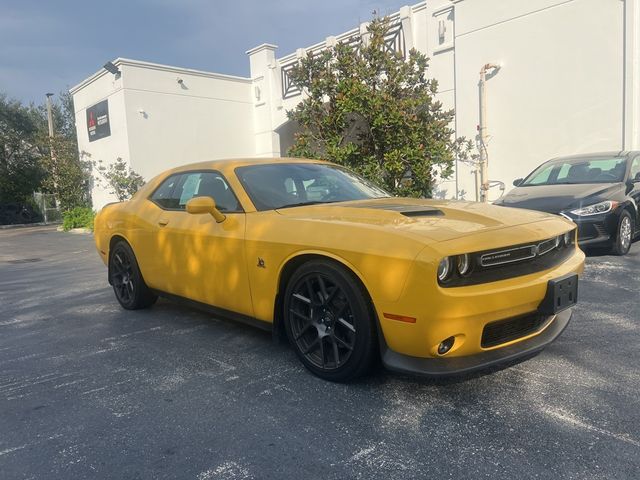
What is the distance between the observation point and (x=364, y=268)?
8.98ft

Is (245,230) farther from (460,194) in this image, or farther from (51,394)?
(460,194)

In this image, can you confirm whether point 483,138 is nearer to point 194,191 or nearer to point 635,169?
point 635,169

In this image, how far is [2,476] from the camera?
2268 mm

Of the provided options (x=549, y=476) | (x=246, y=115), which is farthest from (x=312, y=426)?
(x=246, y=115)

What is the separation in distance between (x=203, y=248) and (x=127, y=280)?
166 cm

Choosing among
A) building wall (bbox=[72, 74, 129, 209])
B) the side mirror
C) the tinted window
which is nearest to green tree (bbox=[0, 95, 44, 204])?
building wall (bbox=[72, 74, 129, 209])

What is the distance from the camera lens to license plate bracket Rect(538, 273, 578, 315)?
2758 millimetres

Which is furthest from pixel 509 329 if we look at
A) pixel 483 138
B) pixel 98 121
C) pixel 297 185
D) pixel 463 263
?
pixel 98 121

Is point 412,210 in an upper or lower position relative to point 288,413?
upper

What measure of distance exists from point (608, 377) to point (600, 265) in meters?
3.57

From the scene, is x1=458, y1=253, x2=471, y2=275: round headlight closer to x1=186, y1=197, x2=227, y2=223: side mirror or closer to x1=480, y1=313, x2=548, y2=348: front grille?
x1=480, y1=313, x2=548, y2=348: front grille

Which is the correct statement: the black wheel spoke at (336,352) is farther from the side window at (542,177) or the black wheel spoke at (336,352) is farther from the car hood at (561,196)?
the side window at (542,177)

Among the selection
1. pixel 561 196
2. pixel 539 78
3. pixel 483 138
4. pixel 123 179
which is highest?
pixel 539 78

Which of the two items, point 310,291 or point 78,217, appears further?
point 78,217
